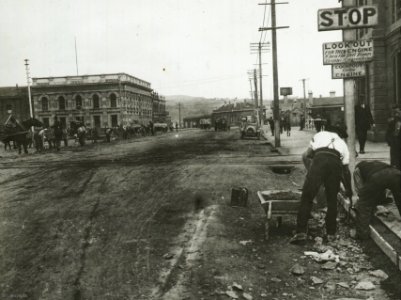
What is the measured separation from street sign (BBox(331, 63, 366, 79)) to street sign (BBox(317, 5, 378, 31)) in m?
0.63

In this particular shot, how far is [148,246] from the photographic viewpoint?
263 inches

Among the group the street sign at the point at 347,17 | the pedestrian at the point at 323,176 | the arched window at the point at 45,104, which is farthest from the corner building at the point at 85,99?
the pedestrian at the point at 323,176

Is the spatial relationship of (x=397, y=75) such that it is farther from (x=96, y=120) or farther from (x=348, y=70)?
(x=96, y=120)

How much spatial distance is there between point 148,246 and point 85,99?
220ft

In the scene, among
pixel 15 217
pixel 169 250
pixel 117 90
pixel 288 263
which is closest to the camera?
pixel 288 263

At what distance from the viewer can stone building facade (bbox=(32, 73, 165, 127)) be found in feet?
230

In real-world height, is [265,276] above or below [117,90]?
below

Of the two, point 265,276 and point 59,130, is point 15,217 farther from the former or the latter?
point 59,130

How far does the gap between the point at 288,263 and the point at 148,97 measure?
8141 cm

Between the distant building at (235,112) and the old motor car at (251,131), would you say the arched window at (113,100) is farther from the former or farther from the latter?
the distant building at (235,112)

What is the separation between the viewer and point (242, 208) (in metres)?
8.83

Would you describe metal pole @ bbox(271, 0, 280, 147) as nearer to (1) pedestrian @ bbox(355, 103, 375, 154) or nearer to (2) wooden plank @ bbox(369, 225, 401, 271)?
(1) pedestrian @ bbox(355, 103, 375, 154)

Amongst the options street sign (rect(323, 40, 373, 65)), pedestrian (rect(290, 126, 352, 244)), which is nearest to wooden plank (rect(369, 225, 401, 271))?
pedestrian (rect(290, 126, 352, 244))

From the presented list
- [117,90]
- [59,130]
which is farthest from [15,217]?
[117,90]
